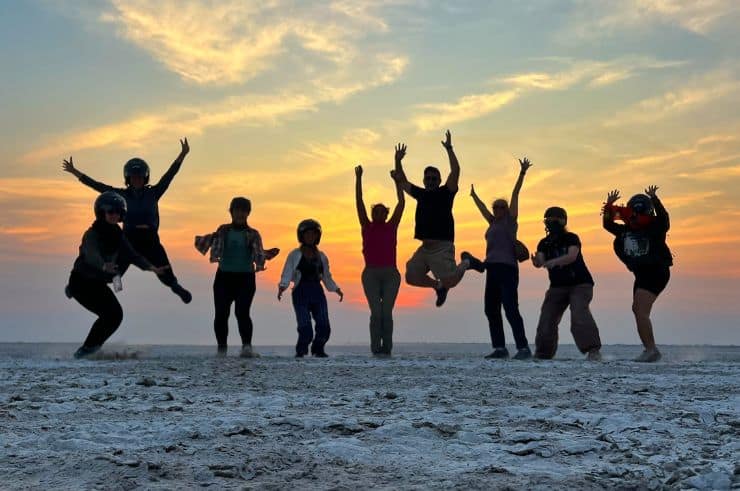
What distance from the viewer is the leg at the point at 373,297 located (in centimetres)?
1123

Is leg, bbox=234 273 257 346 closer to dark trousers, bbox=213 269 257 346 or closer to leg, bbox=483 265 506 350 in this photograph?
dark trousers, bbox=213 269 257 346

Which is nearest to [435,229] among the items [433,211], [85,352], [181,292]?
[433,211]

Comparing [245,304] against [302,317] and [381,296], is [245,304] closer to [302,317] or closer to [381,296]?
[302,317]

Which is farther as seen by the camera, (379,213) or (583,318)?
(379,213)

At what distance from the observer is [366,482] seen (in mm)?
3820

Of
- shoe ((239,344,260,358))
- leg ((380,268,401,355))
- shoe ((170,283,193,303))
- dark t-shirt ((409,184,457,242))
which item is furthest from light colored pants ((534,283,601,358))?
shoe ((170,283,193,303))

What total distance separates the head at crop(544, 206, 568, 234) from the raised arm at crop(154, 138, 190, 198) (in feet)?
15.8

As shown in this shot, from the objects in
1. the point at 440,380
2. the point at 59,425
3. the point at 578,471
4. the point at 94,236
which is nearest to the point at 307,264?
the point at 94,236

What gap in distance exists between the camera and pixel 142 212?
37.3 feet

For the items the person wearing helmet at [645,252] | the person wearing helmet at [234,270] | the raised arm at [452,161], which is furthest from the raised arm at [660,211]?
the person wearing helmet at [234,270]

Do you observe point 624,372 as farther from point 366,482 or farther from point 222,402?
point 366,482

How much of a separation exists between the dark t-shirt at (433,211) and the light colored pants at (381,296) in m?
0.66

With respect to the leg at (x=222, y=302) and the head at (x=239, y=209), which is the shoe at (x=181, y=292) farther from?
the head at (x=239, y=209)

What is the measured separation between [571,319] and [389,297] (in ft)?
7.61
